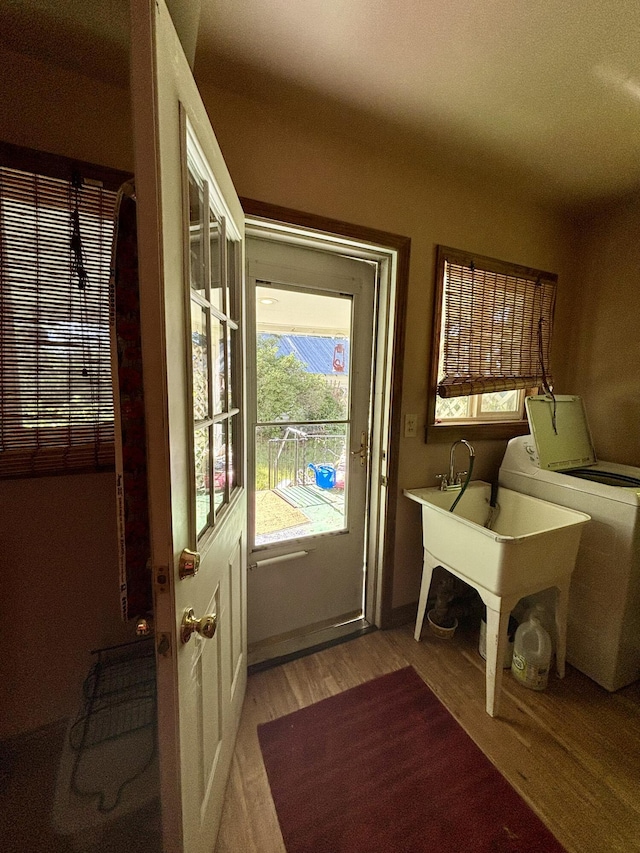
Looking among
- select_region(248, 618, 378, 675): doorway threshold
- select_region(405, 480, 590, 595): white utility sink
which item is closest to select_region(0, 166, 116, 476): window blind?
select_region(248, 618, 378, 675): doorway threshold

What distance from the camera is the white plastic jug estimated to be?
1.52 metres

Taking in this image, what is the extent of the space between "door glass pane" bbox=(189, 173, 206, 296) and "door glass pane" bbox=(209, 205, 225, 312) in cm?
7

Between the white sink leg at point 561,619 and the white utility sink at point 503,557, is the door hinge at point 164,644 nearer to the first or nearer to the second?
the white utility sink at point 503,557

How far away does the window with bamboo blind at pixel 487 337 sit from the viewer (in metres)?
1.79

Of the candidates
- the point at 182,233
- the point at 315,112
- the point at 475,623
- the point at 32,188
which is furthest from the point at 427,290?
the point at 475,623

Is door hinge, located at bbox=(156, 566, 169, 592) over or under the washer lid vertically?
under

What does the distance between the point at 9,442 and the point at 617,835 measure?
7.38ft

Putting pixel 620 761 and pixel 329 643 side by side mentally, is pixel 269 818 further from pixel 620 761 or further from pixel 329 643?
→ pixel 620 761

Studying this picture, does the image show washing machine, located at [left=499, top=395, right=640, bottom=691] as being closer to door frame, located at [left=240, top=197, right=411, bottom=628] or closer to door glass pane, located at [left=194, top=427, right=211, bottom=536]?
door frame, located at [left=240, top=197, right=411, bottom=628]

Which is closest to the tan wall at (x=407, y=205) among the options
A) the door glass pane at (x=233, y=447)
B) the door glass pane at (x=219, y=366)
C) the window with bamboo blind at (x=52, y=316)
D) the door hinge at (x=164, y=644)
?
the window with bamboo blind at (x=52, y=316)

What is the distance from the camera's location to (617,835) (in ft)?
3.42

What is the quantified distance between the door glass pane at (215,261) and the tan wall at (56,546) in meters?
0.51

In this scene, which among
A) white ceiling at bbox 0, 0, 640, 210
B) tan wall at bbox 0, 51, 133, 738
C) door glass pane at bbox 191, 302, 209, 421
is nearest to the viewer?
door glass pane at bbox 191, 302, 209, 421

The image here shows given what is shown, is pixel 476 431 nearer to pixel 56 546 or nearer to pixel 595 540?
pixel 595 540
